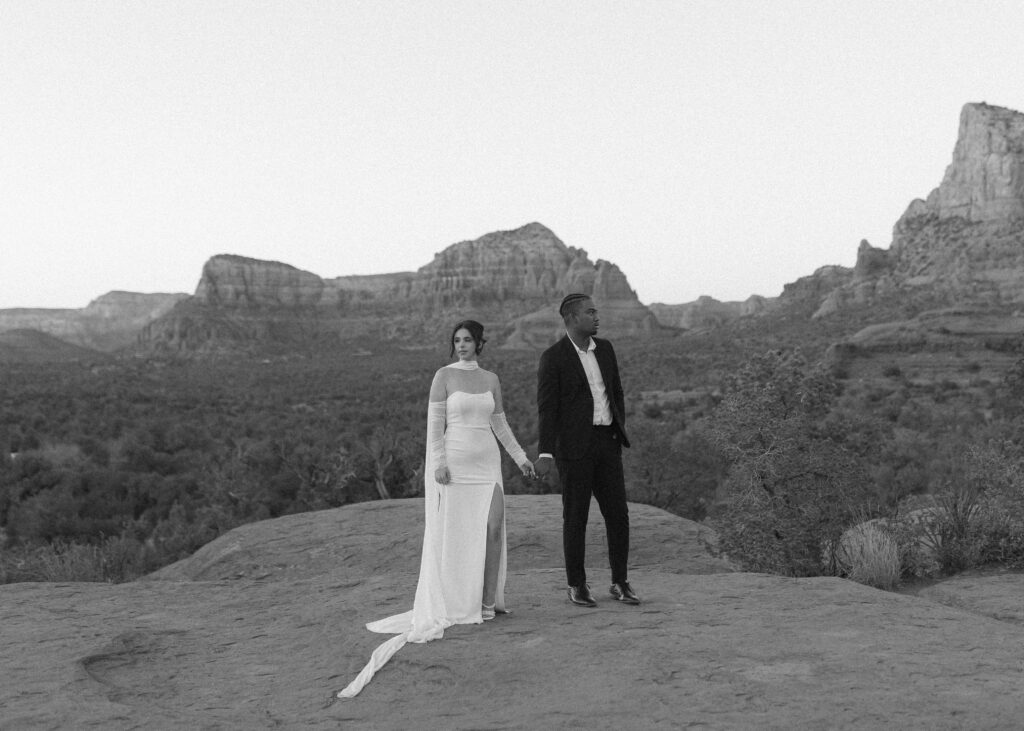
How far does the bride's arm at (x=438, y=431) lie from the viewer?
526 centimetres

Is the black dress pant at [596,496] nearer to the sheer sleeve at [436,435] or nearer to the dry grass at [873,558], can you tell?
the sheer sleeve at [436,435]

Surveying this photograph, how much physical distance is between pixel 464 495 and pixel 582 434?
89 cm

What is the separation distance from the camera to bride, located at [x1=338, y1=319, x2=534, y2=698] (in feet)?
16.9

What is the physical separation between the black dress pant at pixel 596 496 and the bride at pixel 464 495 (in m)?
0.35

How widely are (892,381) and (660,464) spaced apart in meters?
22.3

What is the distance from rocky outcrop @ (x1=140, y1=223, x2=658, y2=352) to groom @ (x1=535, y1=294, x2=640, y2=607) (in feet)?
349

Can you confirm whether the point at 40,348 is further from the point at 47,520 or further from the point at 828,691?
the point at 828,691

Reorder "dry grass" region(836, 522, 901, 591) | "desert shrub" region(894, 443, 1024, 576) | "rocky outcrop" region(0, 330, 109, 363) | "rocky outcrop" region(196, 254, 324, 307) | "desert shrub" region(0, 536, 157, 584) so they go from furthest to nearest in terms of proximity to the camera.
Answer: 1. "rocky outcrop" region(196, 254, 324, 307)
2. "rocky outcrop" region(0, 330, 109, 363)
3. "desert shrub" region(0, 536, 157, 584)
4. "desert shrub" region(894, 443, 1024, 576)
5. "dry grass" region(836, 522, 901, 591)

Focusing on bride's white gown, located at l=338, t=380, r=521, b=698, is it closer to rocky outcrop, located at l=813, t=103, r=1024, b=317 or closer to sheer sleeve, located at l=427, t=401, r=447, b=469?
sheer sleeve, located at l=427, t=401, r=447, b=469

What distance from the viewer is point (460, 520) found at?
5.29 metres

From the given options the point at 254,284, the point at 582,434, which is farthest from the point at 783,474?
the point at 254,284

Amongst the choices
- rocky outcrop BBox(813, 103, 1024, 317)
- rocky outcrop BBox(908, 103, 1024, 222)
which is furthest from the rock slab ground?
rocky outcrop BBox(908, 103, 1024, 222)

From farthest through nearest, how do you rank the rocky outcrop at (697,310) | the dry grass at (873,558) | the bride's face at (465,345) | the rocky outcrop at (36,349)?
the rocky outcrop at (697,310), the rocky outcrop at (36,349), the dry grass at (873,558), the bride's face at (465,345)

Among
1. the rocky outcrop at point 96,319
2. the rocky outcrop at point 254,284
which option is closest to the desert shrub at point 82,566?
the rocky outcrop at point 254,284
